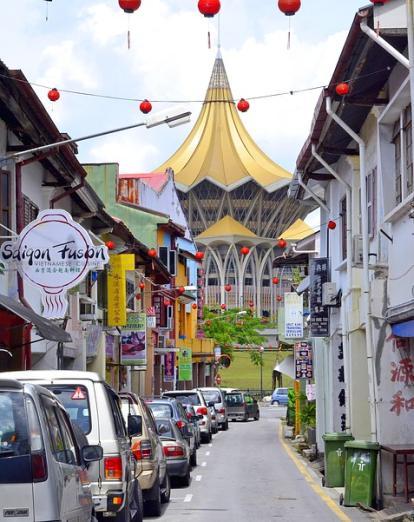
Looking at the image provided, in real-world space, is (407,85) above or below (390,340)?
above

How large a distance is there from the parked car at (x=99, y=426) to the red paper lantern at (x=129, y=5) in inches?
166

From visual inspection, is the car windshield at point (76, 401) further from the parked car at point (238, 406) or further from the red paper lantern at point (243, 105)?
the parked car at point (238, 406)

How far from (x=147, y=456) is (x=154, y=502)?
1.02m

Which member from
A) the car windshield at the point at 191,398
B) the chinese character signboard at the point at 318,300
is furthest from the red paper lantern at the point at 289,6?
the car windshield at the point at 191,398

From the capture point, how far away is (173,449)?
23.4 metres

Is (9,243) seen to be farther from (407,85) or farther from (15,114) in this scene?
(407,85)

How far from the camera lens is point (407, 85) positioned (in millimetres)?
16750

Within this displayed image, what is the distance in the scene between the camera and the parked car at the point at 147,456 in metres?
18.0

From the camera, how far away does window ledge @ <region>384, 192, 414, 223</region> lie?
16.9 m

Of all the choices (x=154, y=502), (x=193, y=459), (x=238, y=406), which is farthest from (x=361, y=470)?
(x=238, y=406)

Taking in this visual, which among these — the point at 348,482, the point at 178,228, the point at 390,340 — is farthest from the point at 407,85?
the point at 178,228

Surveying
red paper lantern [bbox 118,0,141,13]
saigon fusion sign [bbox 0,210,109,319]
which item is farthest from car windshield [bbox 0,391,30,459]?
saigon fusion sign [bbox 0,210,109,319]

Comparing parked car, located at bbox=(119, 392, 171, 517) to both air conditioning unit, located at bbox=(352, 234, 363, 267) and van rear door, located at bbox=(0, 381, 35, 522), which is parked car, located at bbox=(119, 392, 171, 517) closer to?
air conditioning unit, located at bbox=(352, 234, 363, 267)

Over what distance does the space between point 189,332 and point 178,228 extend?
13.3 metres
